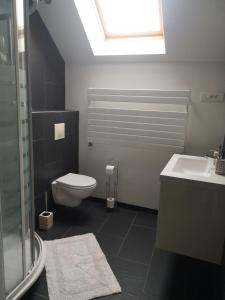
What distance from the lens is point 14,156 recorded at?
1.39m

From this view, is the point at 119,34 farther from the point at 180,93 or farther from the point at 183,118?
the point at 183,118

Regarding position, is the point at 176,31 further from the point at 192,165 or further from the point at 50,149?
the point at 50,149

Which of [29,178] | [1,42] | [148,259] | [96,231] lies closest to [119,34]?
[1,42]

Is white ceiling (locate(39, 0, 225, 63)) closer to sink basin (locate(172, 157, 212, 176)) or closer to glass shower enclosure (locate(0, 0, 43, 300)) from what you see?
sink basin (locate(172, 157, 212, 176))

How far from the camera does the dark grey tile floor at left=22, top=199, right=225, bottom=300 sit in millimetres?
1727

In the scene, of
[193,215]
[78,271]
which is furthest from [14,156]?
[193,215]

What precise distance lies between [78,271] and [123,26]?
251 cm

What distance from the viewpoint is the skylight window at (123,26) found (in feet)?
7.95

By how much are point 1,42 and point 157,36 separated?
6.14ft

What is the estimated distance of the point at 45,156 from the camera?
2.54 meters

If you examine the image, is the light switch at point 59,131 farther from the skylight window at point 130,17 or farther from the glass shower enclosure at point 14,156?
the skylight window at point 130,17

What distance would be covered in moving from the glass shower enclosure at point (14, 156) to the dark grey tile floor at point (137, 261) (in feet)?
1.16

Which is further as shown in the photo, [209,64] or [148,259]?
[209,64]

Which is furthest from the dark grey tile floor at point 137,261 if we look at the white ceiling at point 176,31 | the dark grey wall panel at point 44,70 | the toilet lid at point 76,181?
the white ceiling at point 176,31
